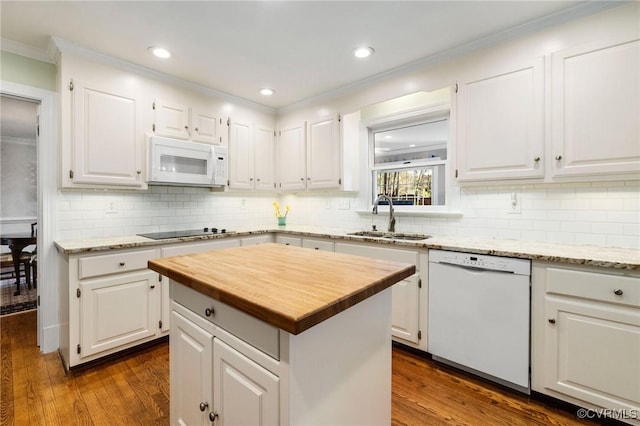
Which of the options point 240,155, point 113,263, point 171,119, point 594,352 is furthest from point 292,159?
point 594,352

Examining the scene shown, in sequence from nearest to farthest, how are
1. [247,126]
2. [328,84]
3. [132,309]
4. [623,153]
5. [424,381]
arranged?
[623,153]
[424,381]
[132,309]
[328,84]
[247,126]

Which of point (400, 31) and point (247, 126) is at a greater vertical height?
point (400, 31)

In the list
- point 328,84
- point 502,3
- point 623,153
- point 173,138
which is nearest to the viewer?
point 623,153

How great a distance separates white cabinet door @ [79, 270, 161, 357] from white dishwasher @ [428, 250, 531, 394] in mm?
2218

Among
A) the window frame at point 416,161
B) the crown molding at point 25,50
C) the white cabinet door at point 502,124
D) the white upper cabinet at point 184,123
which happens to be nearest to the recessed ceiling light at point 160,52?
the white upper cabinet at point 184,123

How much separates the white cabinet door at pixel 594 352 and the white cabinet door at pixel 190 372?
1.86m

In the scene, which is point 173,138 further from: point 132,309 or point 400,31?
point 400,31

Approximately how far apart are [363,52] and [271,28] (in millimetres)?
772

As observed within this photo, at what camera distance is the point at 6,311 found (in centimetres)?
324

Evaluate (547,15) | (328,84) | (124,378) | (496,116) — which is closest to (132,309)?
(124,378)

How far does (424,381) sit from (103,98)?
3.26 meters

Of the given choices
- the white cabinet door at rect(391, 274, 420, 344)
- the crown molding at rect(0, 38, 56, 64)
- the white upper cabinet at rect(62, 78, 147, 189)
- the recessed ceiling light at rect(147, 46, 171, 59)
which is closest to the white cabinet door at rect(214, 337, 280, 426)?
the white cabinet door at rect(391, 274, 420, 344)

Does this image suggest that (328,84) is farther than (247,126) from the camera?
No

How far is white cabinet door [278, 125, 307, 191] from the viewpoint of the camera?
358 cm
